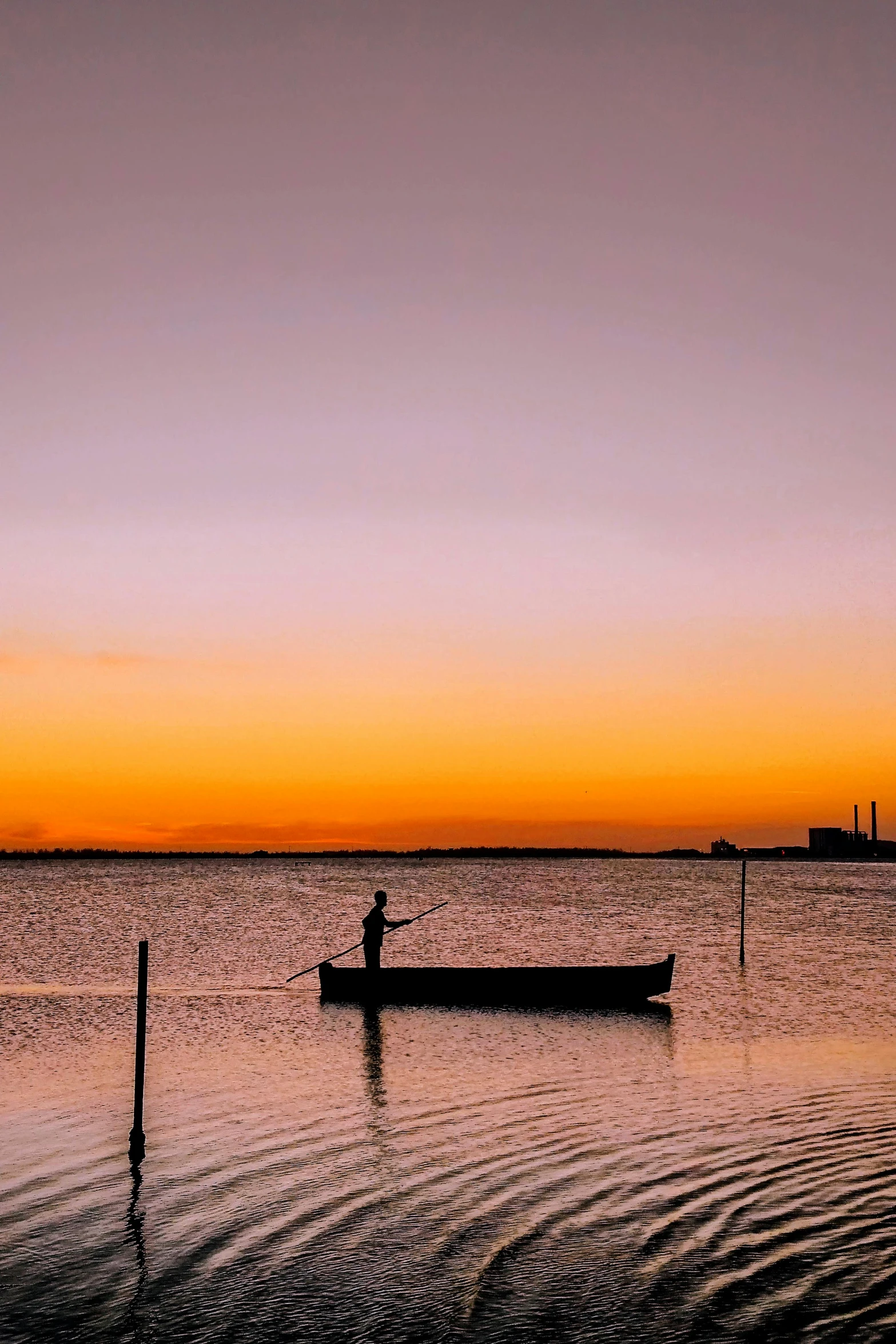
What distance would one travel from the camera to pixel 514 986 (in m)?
27.5

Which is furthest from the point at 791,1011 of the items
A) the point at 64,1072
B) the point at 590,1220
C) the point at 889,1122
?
the point at 590,1220

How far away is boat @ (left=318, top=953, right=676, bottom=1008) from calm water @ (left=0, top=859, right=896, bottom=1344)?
0.95 meters

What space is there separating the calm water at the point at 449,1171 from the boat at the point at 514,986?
0.95 m

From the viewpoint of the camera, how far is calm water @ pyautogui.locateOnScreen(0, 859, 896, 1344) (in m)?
8.83

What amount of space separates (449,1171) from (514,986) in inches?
589

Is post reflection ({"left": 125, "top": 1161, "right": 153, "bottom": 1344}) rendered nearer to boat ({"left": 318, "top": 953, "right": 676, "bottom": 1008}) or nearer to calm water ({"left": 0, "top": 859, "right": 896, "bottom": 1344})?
calm water ({"left": 0, "top": 859, "right": 896, "bottom": 1344})

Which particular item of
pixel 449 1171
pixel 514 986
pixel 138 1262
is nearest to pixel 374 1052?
pixel 514 986

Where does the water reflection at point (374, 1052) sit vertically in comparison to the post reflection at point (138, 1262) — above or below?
below

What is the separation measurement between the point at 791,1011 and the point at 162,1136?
17801mm

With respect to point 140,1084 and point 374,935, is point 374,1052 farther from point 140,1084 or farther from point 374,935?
point 140,1084

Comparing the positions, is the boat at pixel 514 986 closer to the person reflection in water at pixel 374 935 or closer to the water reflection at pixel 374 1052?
the person reflection in water at pixel 374 935

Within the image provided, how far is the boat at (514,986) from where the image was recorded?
90.0ft

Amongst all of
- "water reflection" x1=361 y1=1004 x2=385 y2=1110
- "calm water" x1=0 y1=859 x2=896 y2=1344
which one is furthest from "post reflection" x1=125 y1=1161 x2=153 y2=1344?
"water reflection" x1=361 y1=1004 x2=385 y2=1110

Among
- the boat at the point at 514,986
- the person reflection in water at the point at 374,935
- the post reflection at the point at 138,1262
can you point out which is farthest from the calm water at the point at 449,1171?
the person reflection in water at the point at 374,935
